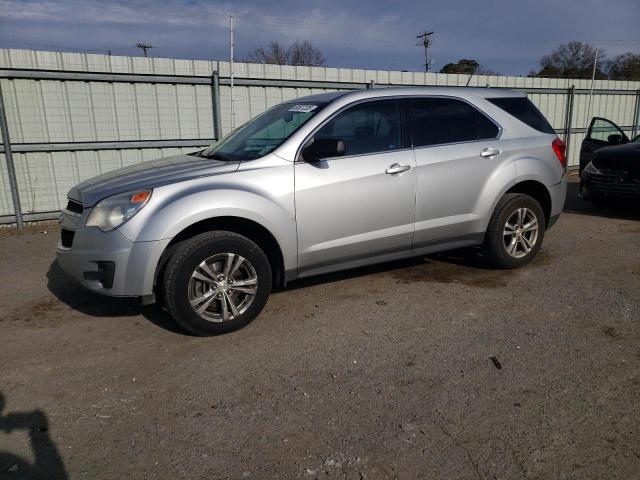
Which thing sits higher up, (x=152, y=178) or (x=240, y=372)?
(x=152, y=178)

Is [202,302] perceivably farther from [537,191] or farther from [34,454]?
[537,191]

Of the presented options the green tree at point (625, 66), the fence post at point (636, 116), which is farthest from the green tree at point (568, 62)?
the fence post at point (636, 116)

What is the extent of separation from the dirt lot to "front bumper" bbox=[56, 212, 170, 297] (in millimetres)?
483

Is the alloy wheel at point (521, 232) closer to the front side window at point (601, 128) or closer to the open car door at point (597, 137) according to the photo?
the open car door at point (597, 137)

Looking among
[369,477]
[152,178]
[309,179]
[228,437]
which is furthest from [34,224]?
[369,477]

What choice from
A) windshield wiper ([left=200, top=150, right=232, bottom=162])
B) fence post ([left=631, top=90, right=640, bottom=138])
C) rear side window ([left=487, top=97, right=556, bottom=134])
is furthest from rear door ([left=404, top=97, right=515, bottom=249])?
fence post ([left=631, top=90, right=640, bottom=138])

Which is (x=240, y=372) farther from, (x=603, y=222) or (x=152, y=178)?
(x=603, y=222)

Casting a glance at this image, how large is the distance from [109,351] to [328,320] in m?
1.69

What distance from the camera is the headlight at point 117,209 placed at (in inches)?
143

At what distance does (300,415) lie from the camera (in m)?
2.87

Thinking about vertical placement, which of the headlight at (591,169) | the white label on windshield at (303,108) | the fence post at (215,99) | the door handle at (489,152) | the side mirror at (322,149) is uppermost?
the fence post at (215,99)

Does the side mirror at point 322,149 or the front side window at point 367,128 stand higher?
the front side window at point 367,128

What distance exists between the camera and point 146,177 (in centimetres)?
398

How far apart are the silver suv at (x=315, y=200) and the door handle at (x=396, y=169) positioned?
1cm
